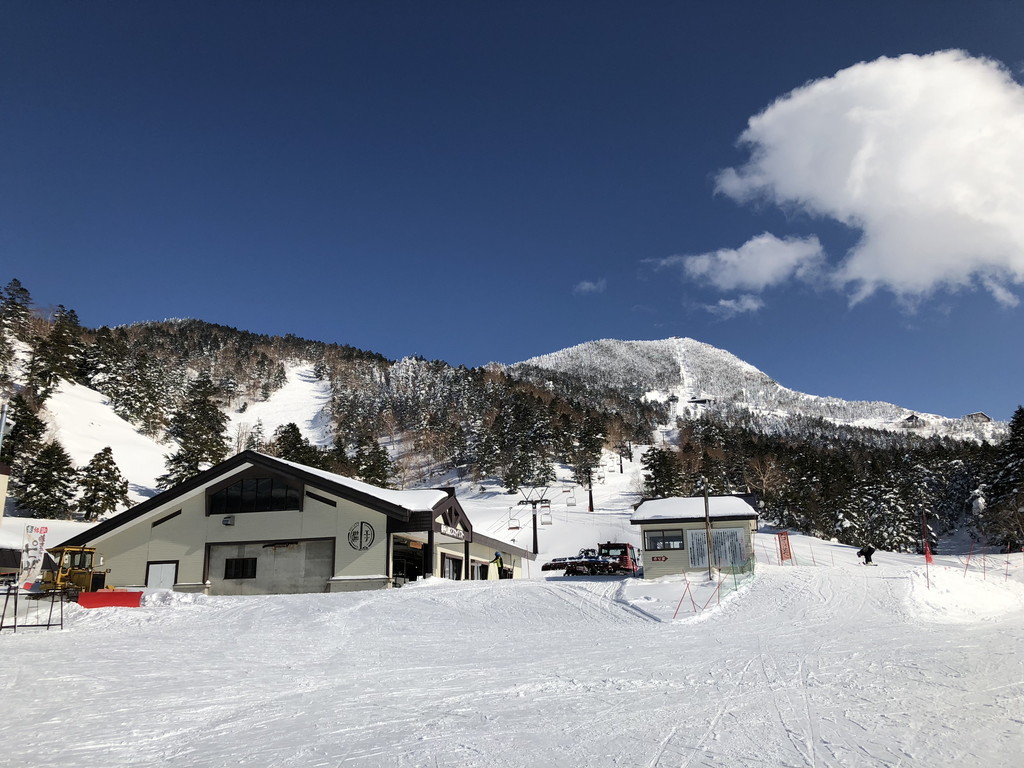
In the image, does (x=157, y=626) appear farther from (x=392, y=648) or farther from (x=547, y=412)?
(x=547, y=412)

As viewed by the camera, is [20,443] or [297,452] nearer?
[20,443]

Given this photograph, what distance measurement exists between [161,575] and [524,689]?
87.9 ft

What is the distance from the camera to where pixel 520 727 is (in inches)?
351

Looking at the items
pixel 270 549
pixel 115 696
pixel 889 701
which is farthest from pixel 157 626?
pixel 889 701

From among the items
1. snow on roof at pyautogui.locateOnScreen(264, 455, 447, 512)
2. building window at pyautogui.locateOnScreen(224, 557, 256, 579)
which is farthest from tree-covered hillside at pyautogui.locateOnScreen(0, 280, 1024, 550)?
building window at pyautogui.locateOnScreen(224, 557, 256, 579)

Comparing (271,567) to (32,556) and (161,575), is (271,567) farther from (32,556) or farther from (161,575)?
(32,556)

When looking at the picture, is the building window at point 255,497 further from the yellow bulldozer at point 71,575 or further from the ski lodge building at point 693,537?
the ski lodge building at point 693,537

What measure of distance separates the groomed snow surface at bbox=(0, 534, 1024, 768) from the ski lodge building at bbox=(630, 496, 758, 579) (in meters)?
10.5

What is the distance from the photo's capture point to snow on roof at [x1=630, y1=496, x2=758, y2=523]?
34375 mm

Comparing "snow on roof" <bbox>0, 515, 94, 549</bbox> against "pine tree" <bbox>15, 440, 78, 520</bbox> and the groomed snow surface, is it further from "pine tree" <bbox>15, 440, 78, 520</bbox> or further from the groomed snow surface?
the groomed snow surface

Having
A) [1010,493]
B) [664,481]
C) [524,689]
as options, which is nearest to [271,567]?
[524,689]

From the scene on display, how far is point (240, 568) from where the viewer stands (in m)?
32.1

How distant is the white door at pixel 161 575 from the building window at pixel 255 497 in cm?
301

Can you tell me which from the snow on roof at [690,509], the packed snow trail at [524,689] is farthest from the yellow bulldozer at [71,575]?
the snow on roof at [690,509]
